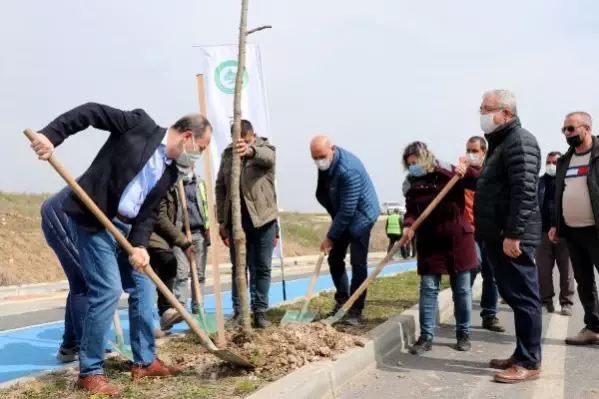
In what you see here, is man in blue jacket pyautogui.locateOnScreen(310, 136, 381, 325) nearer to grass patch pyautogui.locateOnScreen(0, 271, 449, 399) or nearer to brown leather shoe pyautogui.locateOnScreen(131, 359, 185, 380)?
grass patch pyautogui.locateOnScreen(0, 271, 449, 399)

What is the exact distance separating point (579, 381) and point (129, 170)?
3.31 meters

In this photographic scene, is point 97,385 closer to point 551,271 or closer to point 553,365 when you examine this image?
point 553,365

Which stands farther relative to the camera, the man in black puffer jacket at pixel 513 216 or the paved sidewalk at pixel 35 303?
the paved sidewalk at pixel 35 303

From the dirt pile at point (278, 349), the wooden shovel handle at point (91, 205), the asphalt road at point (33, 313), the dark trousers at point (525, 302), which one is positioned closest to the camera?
the wooden shovel handle at point (91, 205)

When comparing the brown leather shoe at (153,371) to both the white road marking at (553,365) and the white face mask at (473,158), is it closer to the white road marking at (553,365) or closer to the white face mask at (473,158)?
the white road marking at (553,365)

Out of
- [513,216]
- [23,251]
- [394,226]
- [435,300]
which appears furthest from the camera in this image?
[394,226]

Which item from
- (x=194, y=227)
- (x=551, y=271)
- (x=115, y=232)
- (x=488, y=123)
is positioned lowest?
(x=551, y=271)

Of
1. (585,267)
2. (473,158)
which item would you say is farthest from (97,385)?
(585,267)

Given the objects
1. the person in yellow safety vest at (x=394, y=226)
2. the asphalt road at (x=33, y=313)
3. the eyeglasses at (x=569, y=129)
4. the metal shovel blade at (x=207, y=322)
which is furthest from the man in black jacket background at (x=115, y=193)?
the person in yellow safety vest at (x=394, y=226)

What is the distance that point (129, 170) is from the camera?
392 cm

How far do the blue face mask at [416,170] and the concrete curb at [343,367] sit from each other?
4.48ft

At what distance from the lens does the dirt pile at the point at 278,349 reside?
14.2ft

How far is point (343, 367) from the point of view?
451 cm

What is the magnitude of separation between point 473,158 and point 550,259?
269cm
